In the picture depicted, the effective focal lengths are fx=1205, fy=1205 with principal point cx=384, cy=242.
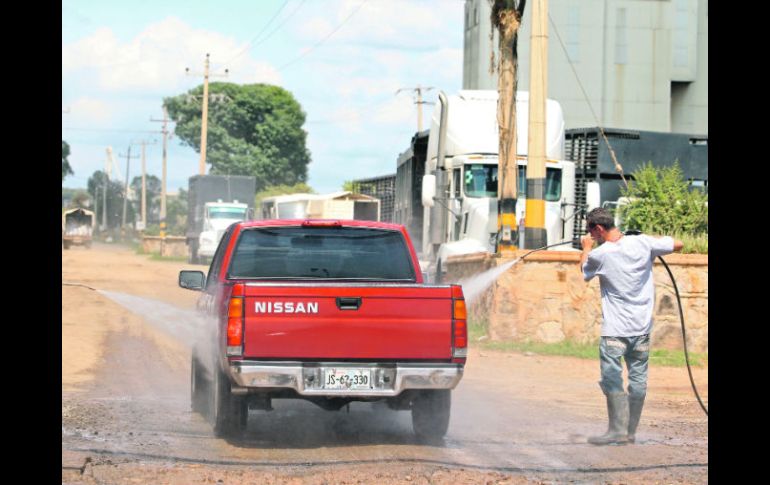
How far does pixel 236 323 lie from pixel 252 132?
95831 mm

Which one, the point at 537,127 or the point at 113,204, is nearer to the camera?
the point at 537,127

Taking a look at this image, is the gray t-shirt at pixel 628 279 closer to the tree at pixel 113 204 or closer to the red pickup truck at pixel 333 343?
the red pickup truck at pixel 333 343

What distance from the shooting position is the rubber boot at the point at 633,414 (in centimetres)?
1036

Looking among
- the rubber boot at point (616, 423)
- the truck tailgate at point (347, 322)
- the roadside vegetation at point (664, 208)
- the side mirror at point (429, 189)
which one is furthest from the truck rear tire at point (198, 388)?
the roadside vegetation at point (664, 208)

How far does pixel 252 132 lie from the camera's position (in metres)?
104

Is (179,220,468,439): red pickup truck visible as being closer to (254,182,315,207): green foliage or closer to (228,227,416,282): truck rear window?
(228,227,416,282): truck rear window

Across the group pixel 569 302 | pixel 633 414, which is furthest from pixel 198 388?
pixel 569 302

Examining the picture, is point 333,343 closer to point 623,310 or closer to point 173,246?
point 623,310

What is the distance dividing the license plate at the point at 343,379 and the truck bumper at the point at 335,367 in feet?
0.08
